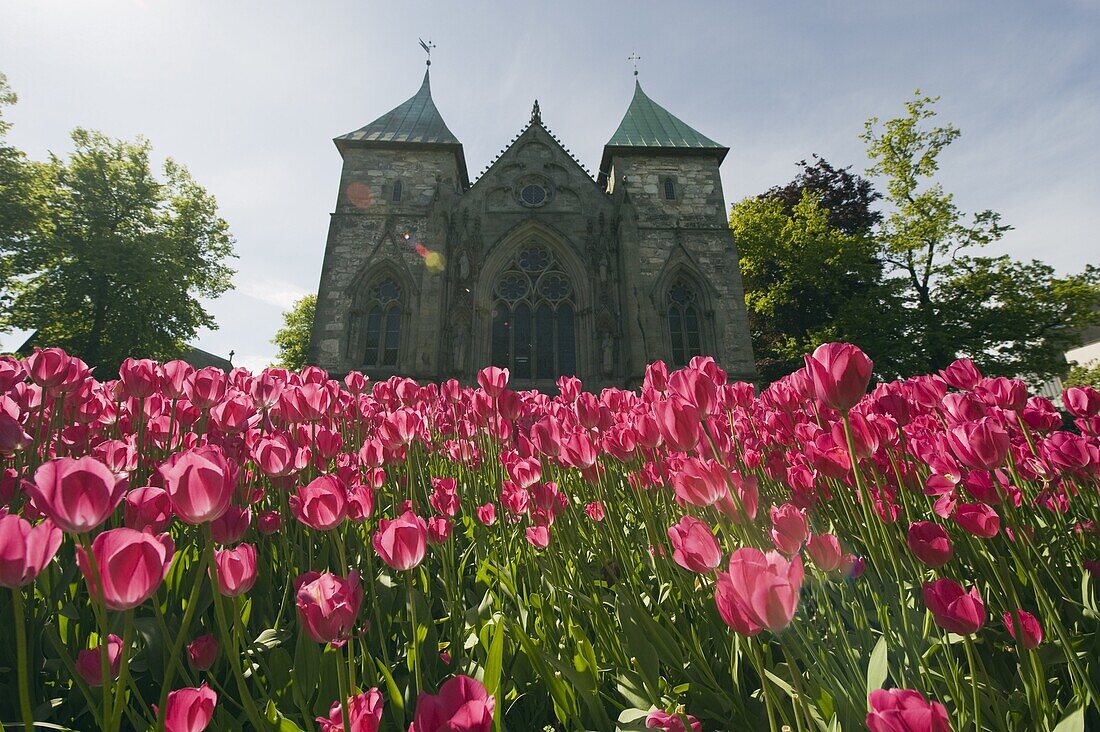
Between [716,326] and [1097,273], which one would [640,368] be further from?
[1097,273]

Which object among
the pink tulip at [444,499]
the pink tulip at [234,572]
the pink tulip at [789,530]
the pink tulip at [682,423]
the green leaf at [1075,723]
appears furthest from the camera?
the pink tulip at [444,499]

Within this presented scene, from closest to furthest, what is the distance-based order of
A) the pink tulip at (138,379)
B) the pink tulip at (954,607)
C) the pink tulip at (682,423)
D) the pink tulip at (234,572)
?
the pink tulip at (954,607) < the pink tulip at (234,572) < the pink tulip at (682,423) < the pink tulip at (138,379)

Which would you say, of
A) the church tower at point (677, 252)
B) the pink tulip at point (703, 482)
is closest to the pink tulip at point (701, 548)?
the pink tulip at point (703, 482)

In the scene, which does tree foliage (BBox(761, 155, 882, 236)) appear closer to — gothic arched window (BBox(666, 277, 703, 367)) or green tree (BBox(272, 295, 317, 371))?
gothic arched window (BBox(666, 277, 703, 367))

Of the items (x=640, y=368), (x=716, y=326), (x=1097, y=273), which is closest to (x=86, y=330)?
(x=640, y=368)

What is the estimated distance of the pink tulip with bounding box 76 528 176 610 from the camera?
0.81 m

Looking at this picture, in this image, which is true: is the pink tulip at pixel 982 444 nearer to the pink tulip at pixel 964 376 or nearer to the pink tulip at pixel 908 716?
the pink tulip at pixel 964 376

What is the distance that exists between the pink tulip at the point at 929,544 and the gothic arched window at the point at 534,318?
1497cm

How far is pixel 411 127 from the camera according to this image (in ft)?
67.7

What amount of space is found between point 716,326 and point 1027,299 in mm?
9149

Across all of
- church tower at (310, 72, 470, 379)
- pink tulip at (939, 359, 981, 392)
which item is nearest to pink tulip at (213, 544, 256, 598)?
pink tulip at (939, 359, 981, 392)

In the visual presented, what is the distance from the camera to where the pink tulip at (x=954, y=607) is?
3.30ft

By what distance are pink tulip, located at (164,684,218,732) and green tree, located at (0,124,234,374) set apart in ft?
69.4

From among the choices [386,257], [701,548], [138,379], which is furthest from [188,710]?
[386,257]
